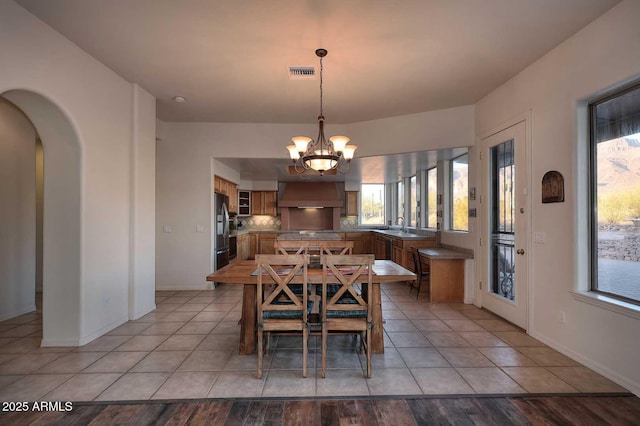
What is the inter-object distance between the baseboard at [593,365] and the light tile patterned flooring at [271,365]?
6cm

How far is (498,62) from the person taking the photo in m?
3.17

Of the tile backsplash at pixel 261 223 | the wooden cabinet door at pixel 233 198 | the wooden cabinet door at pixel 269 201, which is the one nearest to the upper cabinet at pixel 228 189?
the wooden cabinet door at pixel 233 198

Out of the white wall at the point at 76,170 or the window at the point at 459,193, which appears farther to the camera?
the window at the point at 459,193

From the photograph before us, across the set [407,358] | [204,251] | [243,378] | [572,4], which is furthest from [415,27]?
[204,251]

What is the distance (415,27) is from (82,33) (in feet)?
9.47

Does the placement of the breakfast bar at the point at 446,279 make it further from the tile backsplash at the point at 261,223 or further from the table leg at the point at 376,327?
the tile backsplash at the point at 261,223

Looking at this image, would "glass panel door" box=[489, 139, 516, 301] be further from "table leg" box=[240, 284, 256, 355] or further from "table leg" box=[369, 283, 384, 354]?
"table leg" box=[240, 284, 256, 355]

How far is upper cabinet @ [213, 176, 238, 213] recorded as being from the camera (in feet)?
18.8

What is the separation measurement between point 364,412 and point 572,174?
8.67 feet

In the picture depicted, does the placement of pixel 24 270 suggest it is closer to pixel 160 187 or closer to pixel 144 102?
pixel 160 187

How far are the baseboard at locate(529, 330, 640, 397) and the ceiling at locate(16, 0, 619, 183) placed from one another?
110 inches

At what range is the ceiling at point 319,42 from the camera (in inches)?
91.4

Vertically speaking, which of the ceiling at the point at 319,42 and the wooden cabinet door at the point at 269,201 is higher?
the ceiling at the point at 319,42

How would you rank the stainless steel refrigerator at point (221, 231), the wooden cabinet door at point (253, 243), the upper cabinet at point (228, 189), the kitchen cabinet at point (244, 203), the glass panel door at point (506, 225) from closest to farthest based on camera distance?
the glass panel door at point (506, 225) < the stainless steel refrigerator at point (221, 231) < the upper cabinet at point (228, 189) < the wooden cabinet door at point (253, 243) < the kitchen cabinet at point (244, 203)
